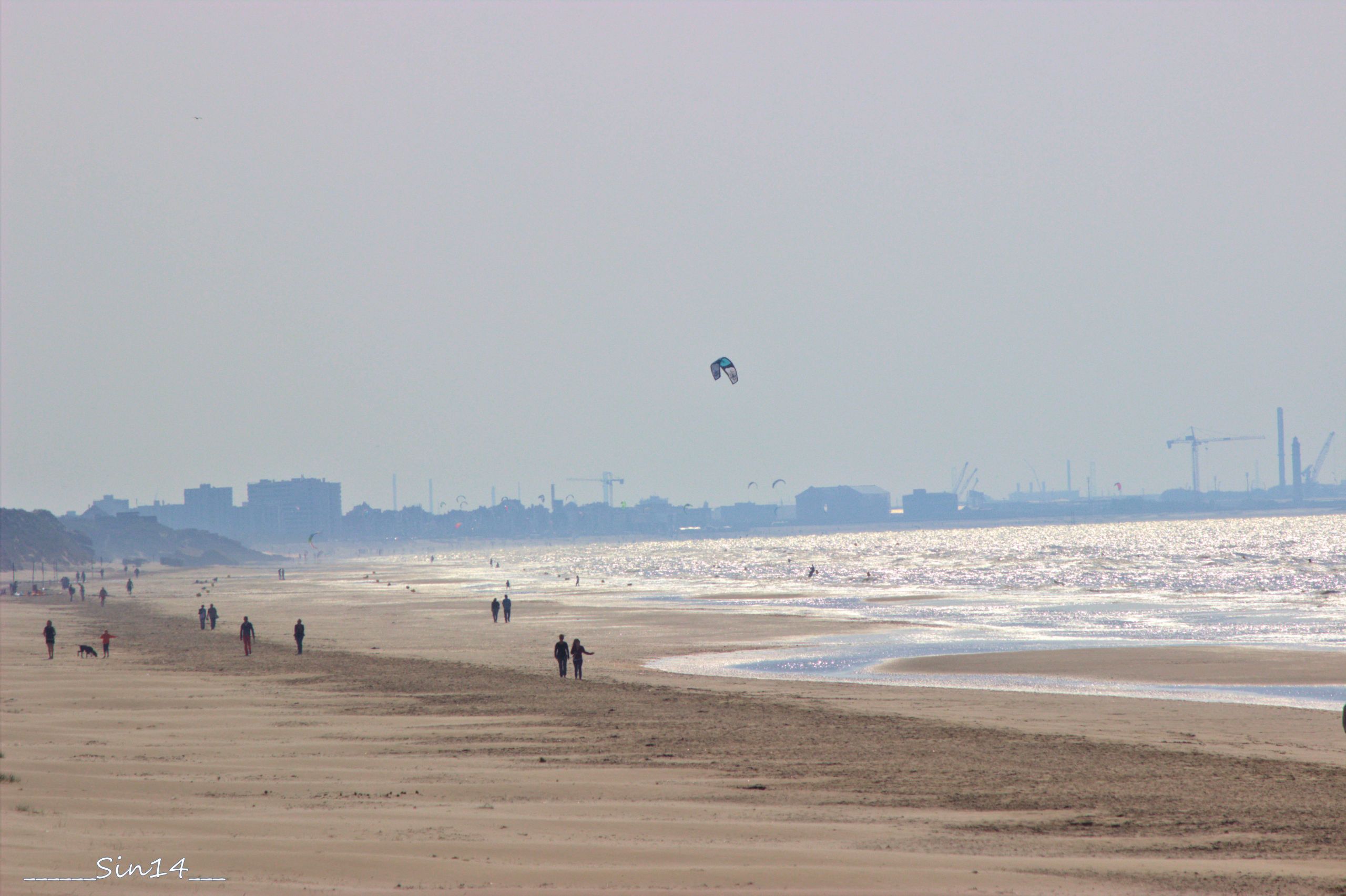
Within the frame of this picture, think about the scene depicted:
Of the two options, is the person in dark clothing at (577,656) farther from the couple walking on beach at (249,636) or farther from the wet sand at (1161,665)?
the couple walking on beach at (249,636)

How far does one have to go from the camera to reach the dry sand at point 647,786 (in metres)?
7.45

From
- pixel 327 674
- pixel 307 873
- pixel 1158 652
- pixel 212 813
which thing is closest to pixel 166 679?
pixel 327 674

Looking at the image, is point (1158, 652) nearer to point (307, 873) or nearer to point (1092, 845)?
point (1092, 845)

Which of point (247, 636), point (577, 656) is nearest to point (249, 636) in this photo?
point (247, 636)

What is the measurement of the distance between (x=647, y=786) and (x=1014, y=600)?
139ft

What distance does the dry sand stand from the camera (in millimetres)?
7453

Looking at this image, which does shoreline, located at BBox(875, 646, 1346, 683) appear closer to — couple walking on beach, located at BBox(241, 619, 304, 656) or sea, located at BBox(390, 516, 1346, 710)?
sea, located at BBox(390, 516, 1346, 710)

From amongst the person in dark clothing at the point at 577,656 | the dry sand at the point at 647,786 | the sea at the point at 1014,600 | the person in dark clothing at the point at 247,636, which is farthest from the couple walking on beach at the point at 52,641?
the sea at the point at 1014,600

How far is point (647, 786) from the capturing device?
10805 millimetres

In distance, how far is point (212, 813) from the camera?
29.3ft

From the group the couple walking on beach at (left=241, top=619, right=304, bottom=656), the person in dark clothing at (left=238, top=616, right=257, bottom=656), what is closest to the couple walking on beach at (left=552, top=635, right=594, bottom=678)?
the couple walking on beach at (left=241, top=619, right=304, bottom=656)

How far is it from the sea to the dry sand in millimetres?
3406

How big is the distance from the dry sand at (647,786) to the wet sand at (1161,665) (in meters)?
4.39

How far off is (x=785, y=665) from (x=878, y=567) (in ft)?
210
